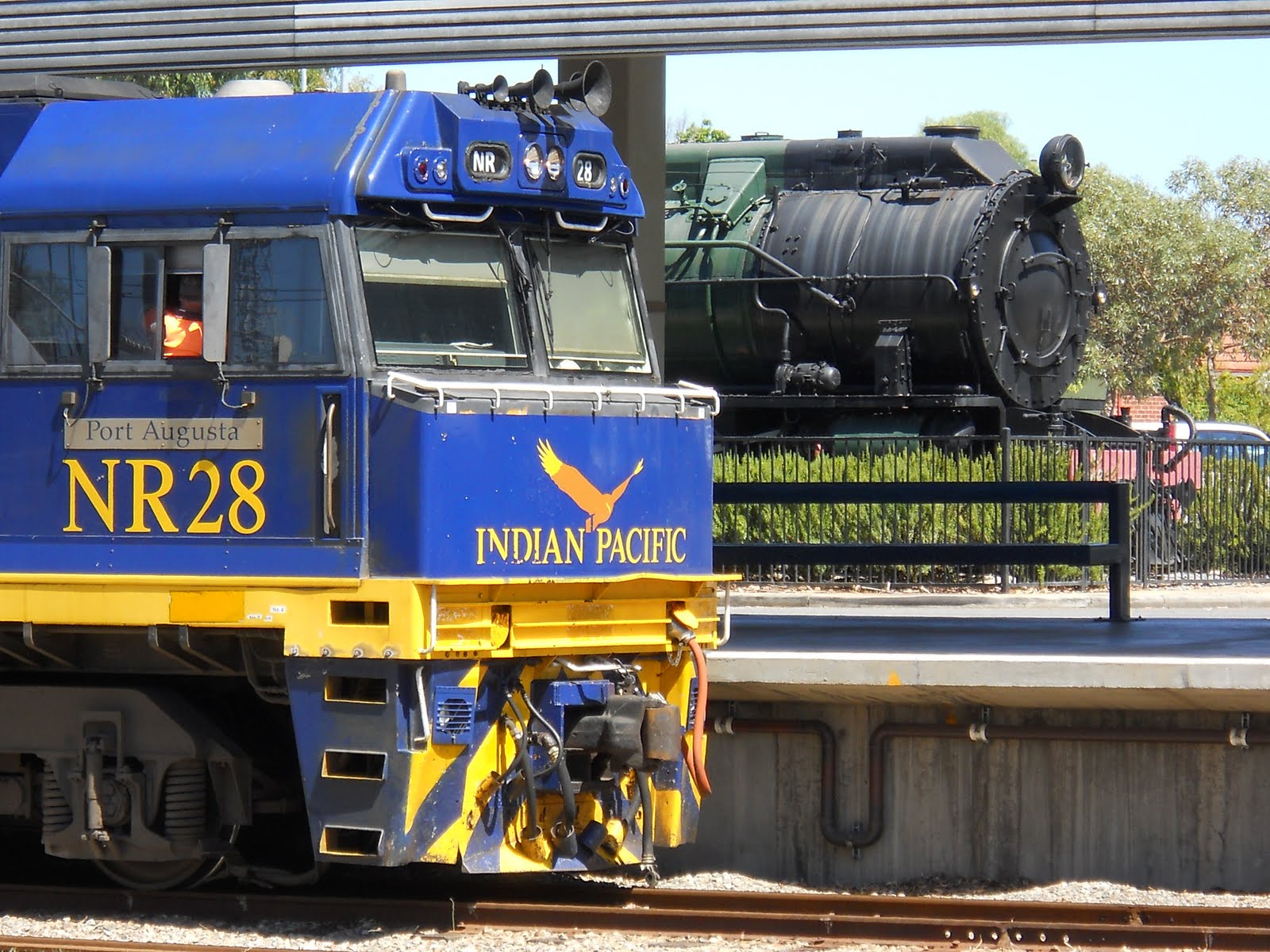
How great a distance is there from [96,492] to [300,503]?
3.14ft

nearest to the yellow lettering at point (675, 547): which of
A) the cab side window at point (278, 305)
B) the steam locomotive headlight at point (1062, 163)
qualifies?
the cab side window at point (278, 305)

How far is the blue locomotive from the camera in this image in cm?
743

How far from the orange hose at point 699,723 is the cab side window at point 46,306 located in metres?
2.97

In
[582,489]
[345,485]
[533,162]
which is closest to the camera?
[345,485]

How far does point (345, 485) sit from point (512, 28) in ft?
11.3

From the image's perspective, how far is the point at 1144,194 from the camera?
141 ft

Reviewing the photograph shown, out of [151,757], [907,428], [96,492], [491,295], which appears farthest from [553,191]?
[907,428]

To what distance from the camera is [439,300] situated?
7801mm

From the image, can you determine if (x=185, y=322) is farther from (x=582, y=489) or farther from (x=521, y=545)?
(x=582, y=489)

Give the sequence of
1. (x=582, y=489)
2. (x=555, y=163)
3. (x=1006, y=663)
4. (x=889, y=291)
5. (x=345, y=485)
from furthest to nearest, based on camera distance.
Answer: (x=889, y=291), (x=1006, y=663), (x=555, y=163), (x=582, y=489), (x=345, y=485)

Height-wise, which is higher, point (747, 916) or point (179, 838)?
point (179, 838)

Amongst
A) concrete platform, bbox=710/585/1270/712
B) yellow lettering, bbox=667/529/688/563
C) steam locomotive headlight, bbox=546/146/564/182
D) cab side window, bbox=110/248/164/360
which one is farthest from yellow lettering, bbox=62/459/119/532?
concrete platform, bbox=710/585/1270/712

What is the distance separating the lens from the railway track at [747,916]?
771cm

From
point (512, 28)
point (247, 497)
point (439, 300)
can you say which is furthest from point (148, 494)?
point (512, 28)
